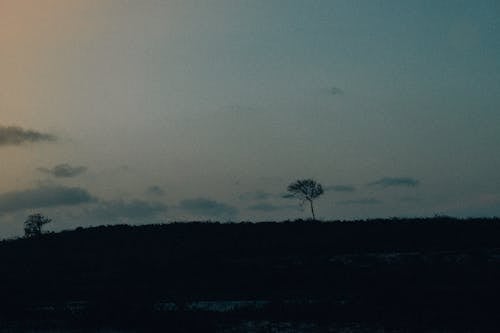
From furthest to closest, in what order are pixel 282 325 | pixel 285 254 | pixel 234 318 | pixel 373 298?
pixel 285 254 < pixel 373 298 < pixel 234 318 < pixel 282 325

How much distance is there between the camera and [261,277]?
3462 cm

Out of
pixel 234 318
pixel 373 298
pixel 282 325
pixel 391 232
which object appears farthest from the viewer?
pixel 391 232

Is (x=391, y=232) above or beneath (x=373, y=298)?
above

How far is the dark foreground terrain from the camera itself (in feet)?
74.8

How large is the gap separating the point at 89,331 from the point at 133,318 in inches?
80.0

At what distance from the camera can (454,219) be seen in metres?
57.7

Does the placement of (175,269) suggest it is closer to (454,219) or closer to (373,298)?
(373,298)

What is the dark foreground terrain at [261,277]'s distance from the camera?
2280 centimetres

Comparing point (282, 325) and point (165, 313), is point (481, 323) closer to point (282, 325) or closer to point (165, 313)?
point (282, 325)

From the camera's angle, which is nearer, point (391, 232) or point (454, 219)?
point (391, 232)

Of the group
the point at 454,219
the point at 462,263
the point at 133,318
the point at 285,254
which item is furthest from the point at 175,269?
the point at 454,219

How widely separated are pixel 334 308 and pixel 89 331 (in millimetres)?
9911

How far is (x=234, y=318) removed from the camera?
2339cm

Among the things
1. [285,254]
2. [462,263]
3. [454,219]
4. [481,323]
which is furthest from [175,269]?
[454,219]
